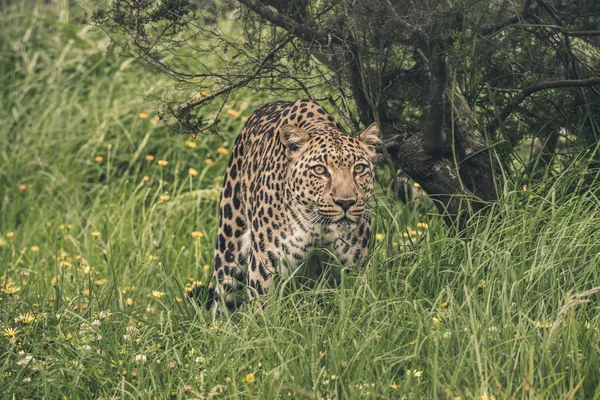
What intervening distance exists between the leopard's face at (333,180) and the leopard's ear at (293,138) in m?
0.04

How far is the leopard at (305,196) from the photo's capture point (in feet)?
16.0

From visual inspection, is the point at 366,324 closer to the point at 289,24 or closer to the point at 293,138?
the point at 293,138

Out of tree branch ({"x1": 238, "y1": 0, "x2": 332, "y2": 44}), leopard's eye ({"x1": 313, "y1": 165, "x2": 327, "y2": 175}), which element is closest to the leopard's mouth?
leopard's eye ({"x1": 313, "y1": 165, "x2": 327, "y2": 175})

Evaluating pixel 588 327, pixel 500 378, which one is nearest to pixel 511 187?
pixel 588 327

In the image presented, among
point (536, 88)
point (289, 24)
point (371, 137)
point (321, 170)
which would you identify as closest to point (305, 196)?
point (321, 170)

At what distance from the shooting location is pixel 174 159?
833 cm

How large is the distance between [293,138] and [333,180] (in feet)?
1.17

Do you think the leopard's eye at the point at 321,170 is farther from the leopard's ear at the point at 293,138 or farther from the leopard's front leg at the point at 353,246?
the leopard's front leg at the point at 353,246

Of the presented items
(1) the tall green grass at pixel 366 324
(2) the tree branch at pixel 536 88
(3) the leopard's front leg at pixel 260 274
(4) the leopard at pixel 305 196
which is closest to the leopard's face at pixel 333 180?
(4) the leopard at pixel 305 196

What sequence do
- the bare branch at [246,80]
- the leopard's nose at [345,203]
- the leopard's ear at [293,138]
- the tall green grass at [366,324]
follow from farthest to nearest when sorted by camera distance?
the bare branch at [246,80] → the leopard's ear at [293,138] → the leopard's nose at [345,203] → the tall green grass at [366,324]

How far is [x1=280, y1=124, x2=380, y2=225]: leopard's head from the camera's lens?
15.8 feet

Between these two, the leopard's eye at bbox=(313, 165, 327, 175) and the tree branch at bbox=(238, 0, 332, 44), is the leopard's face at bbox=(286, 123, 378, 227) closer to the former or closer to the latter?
the leopard's eye at bbox=(313, 165, 327, 175)

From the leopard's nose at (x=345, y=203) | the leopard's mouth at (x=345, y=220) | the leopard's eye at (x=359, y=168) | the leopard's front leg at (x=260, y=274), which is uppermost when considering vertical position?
the leopard's eye at (x=359, y=168)

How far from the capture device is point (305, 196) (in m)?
4.95
